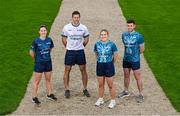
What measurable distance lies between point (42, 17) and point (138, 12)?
5119mm

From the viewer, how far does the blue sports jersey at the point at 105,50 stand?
13.6m

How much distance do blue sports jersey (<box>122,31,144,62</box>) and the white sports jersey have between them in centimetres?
119

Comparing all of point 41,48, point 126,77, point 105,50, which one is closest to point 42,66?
point 41,48

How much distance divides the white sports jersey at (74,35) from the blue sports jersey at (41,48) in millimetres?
669

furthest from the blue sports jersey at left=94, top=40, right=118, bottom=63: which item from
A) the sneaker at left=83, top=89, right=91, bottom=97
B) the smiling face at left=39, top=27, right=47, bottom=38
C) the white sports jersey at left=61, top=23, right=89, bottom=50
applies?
Result: the smiling face at left=39, top=27, right=47, bottom=38

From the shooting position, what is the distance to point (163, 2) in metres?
30.0

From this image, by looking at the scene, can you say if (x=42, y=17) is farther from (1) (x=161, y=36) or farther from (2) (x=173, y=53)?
(2) (x=173, y=53)

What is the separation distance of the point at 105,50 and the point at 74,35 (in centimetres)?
115

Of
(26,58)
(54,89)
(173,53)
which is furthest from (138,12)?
(54,89)

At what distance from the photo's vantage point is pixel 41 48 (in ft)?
45.3

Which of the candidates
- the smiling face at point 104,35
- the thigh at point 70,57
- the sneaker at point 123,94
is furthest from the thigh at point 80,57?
the sneaker at point 123,94

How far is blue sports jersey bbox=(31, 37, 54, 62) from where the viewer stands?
1377cm

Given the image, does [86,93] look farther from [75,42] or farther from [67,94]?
[75,42]

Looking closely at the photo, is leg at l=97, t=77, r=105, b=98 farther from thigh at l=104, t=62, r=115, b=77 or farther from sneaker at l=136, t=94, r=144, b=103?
sneaker at l=136, t=94, r=144, b=103
